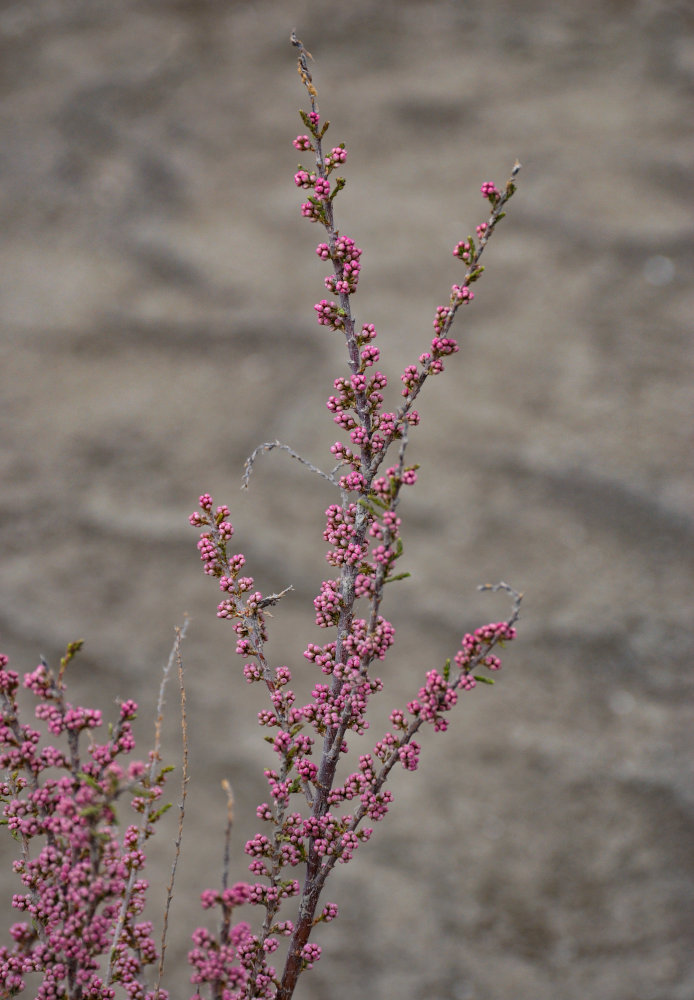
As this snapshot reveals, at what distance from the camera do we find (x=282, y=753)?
1.84 feet

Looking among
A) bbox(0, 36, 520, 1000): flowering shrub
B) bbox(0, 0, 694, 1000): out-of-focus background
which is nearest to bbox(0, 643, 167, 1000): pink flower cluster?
bbox(0, 36, 520, 1000): flowering shrub

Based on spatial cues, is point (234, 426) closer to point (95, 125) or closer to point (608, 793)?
point (95, 125)

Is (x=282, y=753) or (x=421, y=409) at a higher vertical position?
(x=421, y=409)

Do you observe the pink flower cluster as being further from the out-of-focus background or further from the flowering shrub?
the out-of-focus background

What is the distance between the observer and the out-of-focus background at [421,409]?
58.3 inches

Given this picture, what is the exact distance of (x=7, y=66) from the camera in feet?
7.01

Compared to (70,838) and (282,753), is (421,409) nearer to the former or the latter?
(282,753)

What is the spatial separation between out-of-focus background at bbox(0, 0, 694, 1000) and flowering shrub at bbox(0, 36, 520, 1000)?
3.30 feet

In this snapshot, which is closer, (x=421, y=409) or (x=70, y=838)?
(x=70, y=838)

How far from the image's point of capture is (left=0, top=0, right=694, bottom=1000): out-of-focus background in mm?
1481

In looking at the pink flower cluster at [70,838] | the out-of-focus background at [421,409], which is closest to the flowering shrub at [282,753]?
the pink flower cluster at [70,838]

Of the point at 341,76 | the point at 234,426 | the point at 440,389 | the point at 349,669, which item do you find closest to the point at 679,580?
the point at 440,389

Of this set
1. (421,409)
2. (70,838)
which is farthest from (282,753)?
(421,409)

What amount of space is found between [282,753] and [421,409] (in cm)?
136
